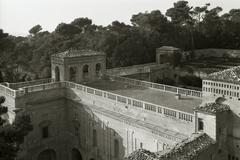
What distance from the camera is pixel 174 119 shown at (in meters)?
21.1

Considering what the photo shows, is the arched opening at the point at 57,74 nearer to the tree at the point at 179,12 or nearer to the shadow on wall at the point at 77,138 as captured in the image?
the shadow on wall at the point at 77,138

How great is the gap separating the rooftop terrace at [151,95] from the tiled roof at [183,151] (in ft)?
13.1

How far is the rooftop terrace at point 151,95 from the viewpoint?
949 inches

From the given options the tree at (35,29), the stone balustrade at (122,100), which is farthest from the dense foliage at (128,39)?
A: the stone balustrade at (122,100)

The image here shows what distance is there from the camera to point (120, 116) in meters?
25.2

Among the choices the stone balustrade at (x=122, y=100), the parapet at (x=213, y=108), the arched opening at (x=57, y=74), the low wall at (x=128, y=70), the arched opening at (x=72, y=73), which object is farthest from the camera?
the low wall at (x=128, y=70)

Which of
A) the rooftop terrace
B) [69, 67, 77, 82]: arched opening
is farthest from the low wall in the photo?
the rooftop terrace

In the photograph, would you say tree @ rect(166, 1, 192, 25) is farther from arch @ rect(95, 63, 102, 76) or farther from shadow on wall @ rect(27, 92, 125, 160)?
shadow on wall @ rect(27, 92, 125, 160)

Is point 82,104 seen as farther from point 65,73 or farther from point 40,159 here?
point 40,159

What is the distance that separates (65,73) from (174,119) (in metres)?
13.9

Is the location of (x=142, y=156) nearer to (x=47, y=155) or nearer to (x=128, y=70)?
(x=47, y=155)

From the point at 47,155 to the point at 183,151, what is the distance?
18.5 metres

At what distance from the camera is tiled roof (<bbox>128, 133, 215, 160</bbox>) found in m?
16.2

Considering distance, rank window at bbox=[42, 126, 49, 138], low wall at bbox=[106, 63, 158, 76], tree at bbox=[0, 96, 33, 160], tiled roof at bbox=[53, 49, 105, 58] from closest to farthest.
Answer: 1. tree at bbox=[0, 96, 33, 160]
2. window at bbox=[42, 126, 49, 138]
3. tiled roof at bbox=[53, 49, 105, 58]
4. low wall at bbox=[106, 63, 158, 76]
